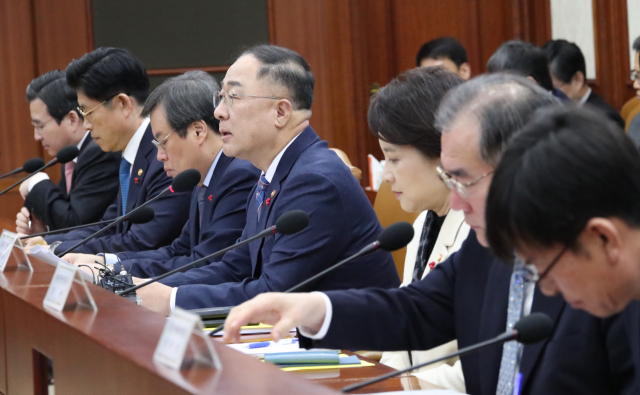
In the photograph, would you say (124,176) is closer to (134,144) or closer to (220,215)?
(134,144)

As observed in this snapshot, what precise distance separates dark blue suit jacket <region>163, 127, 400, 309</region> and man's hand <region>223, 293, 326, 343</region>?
2.24ft

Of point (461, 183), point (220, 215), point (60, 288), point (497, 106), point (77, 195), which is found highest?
point (497, 106)

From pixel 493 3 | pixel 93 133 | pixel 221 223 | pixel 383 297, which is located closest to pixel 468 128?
pixel 383 297

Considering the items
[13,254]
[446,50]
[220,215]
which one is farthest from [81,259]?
[446,50]

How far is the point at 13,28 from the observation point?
210 inches

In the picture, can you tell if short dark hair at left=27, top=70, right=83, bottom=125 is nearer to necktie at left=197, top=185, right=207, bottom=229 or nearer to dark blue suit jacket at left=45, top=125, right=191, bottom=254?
dark blue suit jacket at left=45, top=125, right=191, bottom=254

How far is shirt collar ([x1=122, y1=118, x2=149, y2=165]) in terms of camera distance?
141 inches

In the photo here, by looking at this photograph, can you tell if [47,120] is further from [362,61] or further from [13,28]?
[362,61]

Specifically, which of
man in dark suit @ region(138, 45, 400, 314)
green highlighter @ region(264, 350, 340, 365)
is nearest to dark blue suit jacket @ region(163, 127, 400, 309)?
man in dark suit @ region(138, 45, 400, 314)

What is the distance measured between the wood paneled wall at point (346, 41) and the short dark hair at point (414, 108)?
3387mm

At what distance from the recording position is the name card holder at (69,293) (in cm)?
164

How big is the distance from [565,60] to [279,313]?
4.02 m

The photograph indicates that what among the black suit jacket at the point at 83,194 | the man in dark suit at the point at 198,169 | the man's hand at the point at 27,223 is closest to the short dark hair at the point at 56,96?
the black suit jacket at the point at 83,194

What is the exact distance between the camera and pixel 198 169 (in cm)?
296
